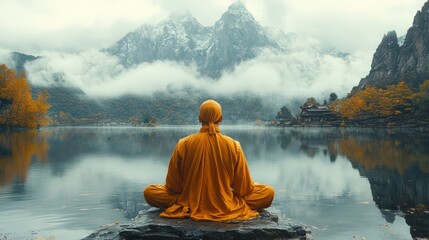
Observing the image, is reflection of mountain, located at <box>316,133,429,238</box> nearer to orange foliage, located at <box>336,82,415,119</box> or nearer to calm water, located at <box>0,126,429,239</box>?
calm water, located at <box>0,126,429,239</box>

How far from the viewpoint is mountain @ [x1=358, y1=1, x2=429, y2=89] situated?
7150cm

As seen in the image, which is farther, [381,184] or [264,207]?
[381,184]

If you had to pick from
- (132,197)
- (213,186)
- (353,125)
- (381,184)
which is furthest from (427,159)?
(353,125)

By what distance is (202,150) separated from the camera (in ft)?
21.6

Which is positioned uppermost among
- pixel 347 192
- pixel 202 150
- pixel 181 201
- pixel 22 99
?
pixel 22 99

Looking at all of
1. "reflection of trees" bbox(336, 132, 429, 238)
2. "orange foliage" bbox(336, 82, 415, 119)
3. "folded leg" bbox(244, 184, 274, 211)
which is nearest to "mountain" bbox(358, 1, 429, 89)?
"orange foliage" bbox(336, 82, 415, 119)

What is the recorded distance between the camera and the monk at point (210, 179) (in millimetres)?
6535

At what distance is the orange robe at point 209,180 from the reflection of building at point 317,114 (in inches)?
3057

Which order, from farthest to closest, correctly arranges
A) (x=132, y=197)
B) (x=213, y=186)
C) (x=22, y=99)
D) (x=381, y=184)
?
(x=22, y=99)
(x=381, y=184)
(x=132, y=197)
(x=213, y=186)

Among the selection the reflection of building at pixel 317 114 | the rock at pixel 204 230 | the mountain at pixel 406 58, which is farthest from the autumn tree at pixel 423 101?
the rock at pixel 204 230

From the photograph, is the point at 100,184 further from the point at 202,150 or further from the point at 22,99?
the point at 22,99

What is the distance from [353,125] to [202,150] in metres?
70.3

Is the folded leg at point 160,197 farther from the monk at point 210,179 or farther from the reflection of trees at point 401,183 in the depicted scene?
the reflection of trees at point 401,183

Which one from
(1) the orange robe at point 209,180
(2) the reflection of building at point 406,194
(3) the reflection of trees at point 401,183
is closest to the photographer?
(1) the orange robe at point 209,180
